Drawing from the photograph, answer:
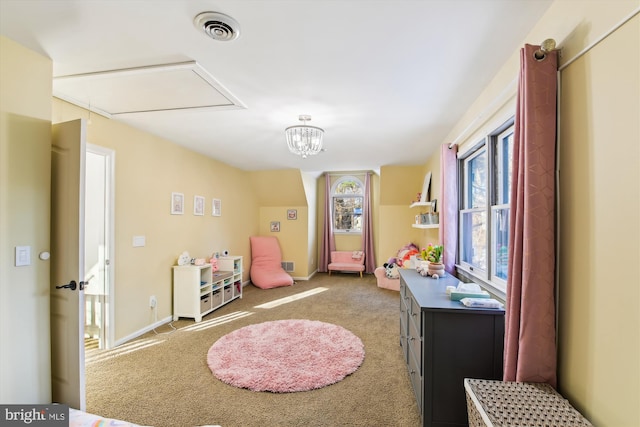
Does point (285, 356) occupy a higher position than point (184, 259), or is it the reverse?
point (184, 259)

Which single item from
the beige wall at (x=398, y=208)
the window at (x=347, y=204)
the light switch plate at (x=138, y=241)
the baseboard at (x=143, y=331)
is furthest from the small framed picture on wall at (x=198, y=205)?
the window at (x=347, y=204)

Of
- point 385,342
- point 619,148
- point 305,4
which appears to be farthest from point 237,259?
point 619,148

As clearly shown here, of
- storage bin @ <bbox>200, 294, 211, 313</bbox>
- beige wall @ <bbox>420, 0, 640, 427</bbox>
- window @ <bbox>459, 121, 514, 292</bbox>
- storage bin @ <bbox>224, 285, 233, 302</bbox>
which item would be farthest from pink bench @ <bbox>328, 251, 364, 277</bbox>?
beige wall @ <bbox>420, 0, 640, 427</bbox>

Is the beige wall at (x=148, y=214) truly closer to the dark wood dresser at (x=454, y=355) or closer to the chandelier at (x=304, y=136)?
the chandelier at (x=304, y=136)

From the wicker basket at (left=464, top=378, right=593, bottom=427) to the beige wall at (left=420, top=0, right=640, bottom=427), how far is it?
95 millimetres

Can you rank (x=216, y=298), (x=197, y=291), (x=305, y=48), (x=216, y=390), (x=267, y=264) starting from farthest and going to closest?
(x=267, y=264) → (x=216, y=298) → (x=197, y=291) → (x=216, y=390) → (x=305, y=48)

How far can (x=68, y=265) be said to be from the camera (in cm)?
185

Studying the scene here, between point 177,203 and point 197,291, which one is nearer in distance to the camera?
point 197,291

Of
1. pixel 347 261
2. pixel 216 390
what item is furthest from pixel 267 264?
pixel 216 390

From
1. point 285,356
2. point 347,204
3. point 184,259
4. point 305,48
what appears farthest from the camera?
point 347,204

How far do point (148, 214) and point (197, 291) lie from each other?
1.12 m

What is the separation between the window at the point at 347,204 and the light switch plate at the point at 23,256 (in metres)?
5.76

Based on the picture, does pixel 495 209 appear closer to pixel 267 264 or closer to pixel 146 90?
pixel 146 90

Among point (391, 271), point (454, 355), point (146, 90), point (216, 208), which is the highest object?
point (146, 90)
